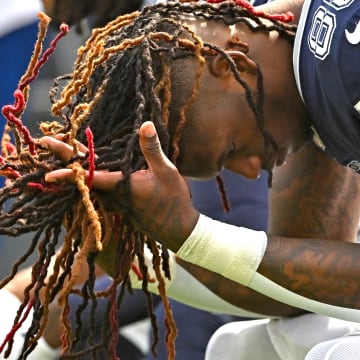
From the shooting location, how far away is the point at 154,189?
1.69m

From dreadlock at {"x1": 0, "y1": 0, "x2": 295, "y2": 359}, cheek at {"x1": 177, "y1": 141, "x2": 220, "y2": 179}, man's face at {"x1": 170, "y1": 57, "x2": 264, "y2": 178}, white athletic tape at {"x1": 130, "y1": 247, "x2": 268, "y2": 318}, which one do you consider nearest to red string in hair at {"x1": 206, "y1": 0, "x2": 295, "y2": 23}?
dreadlock at {"x1": 0, "y1": 0, "x2": 295, "y2": 359}

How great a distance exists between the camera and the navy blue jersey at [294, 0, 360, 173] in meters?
1.73

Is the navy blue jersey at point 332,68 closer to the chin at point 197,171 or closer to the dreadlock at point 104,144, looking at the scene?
the dreadlock at point 104,144

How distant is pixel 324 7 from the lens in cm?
180

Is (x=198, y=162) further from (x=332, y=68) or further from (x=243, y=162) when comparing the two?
(x=332, y=68)

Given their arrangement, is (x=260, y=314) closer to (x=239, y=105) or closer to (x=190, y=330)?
(x=190, y=330)

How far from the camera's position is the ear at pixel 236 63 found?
6.01ft

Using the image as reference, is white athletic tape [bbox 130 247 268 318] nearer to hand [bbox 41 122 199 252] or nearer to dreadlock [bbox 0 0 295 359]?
dreadlock [bbox 0 0 295 359]

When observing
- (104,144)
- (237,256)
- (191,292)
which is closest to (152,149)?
(104,144)

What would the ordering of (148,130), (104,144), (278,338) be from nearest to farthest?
(148,130)
(104,144)
(278,338)

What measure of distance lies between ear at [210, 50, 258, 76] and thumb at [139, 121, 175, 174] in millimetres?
205

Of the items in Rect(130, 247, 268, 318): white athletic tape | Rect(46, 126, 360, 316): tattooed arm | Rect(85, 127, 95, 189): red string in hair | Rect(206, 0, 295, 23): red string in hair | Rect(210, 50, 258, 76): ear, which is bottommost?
Rect(130, 247, 268, 318): white athletic tape

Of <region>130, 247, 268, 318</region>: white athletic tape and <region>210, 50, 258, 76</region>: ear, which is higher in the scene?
<region>210, 50, 258, 76</region>: ear

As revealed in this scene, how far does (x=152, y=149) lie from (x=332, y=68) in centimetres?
34
